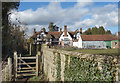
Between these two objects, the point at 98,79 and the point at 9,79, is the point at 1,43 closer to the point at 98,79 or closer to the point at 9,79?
the point at 98,79

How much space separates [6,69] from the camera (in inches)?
216

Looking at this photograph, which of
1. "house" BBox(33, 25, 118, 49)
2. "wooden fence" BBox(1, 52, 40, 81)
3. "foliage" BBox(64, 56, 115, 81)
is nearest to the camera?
"foliage" BBox(64, 56, 115, 81)

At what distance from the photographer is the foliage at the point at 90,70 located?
1.58m

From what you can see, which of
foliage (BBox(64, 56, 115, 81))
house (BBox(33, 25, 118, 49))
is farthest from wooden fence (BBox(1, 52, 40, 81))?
house (BBox(33, 25, 118, 49))

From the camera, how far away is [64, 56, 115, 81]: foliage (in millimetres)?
1584

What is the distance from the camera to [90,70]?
Result: 1964 millimetres

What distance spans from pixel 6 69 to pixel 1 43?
457 centimetres

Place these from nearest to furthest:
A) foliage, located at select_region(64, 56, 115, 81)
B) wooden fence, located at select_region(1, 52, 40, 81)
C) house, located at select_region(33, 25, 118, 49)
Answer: foliage, located at select_region(64, 56, 115, 81)
wooden fence, located at select_region(1, 52, 40, 81)
house, located at select_region(33, 25, 118, 49)

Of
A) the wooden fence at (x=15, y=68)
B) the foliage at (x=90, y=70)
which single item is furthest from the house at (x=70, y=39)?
the foliage at (x=90, y=70)

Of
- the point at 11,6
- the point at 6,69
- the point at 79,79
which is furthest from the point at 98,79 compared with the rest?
the point at 6,69

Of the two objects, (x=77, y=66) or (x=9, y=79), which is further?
(x=9, y=79)

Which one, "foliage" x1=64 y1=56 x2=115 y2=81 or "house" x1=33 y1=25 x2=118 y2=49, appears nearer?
"foliage" x1=64 y1=56 x2=115 y2=81

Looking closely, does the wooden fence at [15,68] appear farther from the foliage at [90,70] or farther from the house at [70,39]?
the house at [70,39]

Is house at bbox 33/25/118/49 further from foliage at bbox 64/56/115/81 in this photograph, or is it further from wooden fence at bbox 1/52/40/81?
foliage at bbox 64/56/115/81
